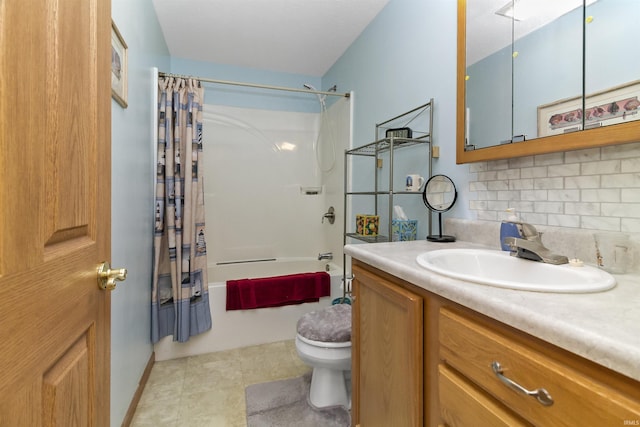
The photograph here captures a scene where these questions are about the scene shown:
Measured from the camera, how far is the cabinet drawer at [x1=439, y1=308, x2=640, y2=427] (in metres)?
0.42

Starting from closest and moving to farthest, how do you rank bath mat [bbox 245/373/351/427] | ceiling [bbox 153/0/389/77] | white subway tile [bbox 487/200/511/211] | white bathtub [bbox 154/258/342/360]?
white subway tile [bbox 487/200/511/211] < bath mat [bbox 245/373/351/427] < ceiling [bbox 153/0/389/77] < white bathtub [bbox 154/258/342/360]

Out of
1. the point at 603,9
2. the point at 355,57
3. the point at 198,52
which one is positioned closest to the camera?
the point at 603,9

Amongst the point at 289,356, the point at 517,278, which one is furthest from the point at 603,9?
the point at 289,356

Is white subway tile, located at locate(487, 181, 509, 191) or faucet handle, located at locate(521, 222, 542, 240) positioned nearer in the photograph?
faucet handle, located at locate(521, 222, 542, 240)

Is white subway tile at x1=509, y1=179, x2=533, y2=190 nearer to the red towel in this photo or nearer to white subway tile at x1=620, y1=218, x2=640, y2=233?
white subway tile at x1=620, y1=218, x2=640, y2=233

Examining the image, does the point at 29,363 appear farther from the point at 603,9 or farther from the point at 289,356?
the point at 289,356

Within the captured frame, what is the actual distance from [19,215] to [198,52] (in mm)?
2692

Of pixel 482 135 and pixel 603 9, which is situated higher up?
pixel 603 9

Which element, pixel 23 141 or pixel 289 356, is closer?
pixel 23 141

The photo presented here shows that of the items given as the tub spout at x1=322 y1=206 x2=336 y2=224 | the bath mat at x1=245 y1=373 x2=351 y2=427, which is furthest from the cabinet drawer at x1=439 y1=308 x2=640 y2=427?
the tub spout at x1=322 y1=206 x2=336 y2=224

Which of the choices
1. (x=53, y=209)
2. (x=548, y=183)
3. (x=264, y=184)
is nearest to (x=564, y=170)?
(x=548, y=183)

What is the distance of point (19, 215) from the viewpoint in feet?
1.37

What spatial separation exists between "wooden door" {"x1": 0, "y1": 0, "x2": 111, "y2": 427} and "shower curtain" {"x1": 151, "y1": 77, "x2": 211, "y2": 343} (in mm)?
1390

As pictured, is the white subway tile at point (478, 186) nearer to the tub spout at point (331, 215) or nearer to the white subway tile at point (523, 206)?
the white subway tile at point (523, 206)
